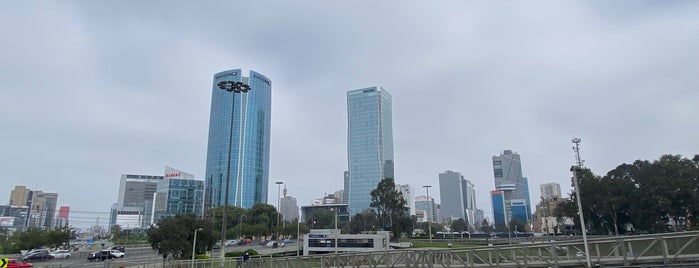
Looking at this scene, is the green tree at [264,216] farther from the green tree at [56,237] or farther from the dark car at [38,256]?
the dark car at [38,256]

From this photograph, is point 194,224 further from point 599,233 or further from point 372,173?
point 372,173

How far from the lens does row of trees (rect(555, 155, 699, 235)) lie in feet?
176

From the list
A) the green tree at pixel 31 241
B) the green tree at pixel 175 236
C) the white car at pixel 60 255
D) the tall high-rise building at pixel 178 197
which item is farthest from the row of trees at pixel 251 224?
the tall high-rise building at pixel 178 197

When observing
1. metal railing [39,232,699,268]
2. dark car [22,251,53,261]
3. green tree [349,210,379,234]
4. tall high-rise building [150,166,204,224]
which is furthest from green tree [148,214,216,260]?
tall high-rise building [150,166,204,224]

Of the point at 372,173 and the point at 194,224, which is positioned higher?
the point at 372,173

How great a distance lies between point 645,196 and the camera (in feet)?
183

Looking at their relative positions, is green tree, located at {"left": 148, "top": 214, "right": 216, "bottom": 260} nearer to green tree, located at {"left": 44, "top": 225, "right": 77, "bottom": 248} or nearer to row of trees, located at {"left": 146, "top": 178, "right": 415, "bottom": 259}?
row of trees, located at {"left": 146, "top": 178, "right": 415, "bottom": 259}

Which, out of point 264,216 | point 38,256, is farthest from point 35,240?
point 264,216

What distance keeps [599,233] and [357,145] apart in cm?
13331

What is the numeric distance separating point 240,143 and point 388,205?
108 meters

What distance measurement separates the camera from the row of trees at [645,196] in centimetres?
5369

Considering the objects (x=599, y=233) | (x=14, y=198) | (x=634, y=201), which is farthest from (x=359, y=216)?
(x=14, y=198)

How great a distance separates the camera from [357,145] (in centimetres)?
19888

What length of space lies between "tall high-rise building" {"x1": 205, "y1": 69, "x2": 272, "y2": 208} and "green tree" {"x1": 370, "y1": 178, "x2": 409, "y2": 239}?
101 m
